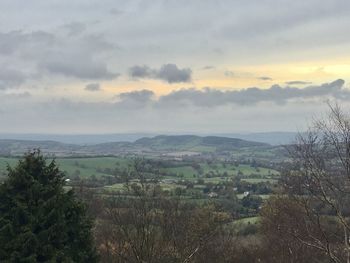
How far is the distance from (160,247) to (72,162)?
111 m

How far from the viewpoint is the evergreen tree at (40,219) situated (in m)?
15.7

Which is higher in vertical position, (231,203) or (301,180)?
(301,180)

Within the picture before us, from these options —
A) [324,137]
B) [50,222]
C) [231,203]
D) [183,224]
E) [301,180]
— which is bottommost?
[231,203]

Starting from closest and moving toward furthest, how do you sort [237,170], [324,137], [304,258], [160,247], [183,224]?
1. [324,137]
2. [160,247]
3. [183,224]
4. [304,258]
5. [237,170]

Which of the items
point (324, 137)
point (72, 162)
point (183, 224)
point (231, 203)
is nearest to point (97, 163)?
point (72, 162)

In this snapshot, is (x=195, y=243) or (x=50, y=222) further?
(x=195, y=243)

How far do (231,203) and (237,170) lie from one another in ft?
217

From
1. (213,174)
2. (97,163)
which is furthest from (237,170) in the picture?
(97,163)

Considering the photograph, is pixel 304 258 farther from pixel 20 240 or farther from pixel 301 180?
pixel 20 240

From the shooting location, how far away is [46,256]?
627 inches

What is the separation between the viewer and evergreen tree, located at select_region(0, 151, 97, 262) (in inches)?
620

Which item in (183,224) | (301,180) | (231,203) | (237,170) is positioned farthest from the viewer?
(237,170)

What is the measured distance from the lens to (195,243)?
2756 centimetres

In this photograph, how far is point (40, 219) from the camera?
16172mm
